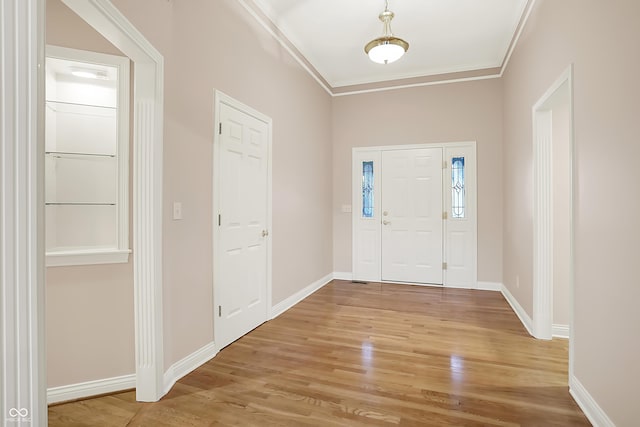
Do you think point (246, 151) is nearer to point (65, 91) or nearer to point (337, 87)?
point (65, 91)

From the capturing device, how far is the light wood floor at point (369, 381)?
6.25ft

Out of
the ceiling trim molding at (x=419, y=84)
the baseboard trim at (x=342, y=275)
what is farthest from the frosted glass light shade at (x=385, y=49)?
the baseboard trim at (x=342, y=275)

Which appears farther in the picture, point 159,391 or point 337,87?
point 337,87

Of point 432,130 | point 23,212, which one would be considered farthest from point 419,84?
point 23,212

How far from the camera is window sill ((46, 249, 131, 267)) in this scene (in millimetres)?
2055

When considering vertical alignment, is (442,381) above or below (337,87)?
below

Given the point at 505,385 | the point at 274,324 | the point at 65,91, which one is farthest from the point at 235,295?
the point at 505,385

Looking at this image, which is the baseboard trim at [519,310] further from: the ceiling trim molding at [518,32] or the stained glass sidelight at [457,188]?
the ceiling trim molding at [518,32]

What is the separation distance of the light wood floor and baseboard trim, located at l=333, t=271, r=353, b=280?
1935 mm

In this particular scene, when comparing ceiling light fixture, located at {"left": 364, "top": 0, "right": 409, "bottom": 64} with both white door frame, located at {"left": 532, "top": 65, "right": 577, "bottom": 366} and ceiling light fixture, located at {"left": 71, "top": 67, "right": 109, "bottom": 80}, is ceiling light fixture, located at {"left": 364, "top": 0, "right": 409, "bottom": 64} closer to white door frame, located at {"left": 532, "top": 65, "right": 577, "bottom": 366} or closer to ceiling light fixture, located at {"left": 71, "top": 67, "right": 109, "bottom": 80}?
white door frame, located at {"left": 532, "top": 65, "right": 577, "bottom": 366}

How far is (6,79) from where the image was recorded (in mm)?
965

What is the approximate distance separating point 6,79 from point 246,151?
2263mm

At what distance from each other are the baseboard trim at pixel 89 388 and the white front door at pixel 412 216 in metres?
4.00

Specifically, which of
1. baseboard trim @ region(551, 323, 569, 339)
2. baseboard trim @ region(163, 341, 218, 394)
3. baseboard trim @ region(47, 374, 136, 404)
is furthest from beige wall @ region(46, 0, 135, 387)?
baseboard trim @ region(551, 323, 569, 339)
